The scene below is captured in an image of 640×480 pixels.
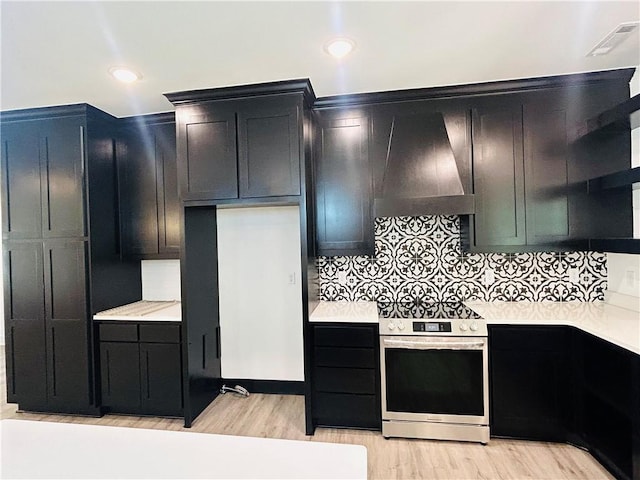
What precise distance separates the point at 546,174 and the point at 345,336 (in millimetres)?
2035

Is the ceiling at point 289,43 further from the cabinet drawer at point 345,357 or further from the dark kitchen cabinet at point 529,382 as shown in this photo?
the cabinet drawer at point 345,357

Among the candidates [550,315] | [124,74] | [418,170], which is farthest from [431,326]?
[124,74]

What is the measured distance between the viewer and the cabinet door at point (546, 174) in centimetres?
269

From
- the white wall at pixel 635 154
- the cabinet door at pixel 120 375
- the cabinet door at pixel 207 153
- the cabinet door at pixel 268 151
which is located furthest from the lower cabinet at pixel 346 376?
the white wall at pixel 635 154

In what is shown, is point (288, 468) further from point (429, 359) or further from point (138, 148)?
point (138, 148)

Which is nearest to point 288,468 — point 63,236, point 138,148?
point 63,236

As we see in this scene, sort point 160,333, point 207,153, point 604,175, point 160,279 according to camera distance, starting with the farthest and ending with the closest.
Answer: point 160,279 < point 160,333 < point 207,153 < point 604,175

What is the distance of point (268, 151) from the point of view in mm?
2646

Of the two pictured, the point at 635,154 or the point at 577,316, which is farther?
the point at 635,154

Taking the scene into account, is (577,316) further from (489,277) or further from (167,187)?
(167,187)

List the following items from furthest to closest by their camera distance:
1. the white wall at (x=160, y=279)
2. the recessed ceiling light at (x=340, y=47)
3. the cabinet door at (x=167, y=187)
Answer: the white wall at (x=160, y=279)
the cabinet door at (x=167, y=187)
the recessed ceiling light at (x=340, y=47)

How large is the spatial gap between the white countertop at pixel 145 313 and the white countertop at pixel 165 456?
192cm

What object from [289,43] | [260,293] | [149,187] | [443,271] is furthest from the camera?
[260,293]

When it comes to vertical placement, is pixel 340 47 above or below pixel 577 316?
above
